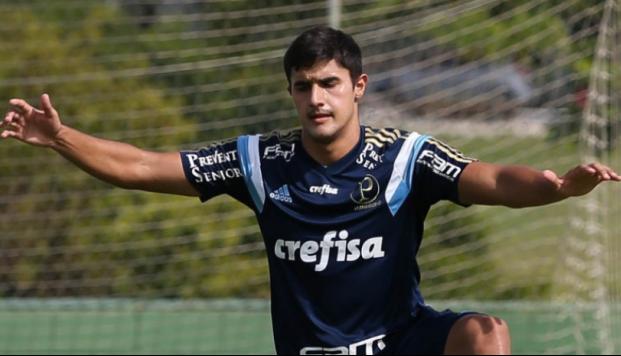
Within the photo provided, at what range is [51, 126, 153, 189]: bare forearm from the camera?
5.29 meters

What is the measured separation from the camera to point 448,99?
10.0 meters

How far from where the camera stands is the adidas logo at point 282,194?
17.5ft

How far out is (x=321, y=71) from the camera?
524 cm

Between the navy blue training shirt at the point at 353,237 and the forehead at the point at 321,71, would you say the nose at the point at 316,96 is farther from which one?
the navy blue training shirt at the point at 353,237

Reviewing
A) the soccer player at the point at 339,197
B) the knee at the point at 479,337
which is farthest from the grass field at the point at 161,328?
the knee at the point at 479,337

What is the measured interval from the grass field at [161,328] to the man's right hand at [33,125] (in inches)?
146

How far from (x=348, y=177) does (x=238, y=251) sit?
15.3ft

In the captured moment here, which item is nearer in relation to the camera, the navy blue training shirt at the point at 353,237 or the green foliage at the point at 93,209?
the navy blue training shirt at the point at 353,237

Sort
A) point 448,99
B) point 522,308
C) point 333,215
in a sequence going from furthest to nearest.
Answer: point 448,99, point 522,308, point 333,215

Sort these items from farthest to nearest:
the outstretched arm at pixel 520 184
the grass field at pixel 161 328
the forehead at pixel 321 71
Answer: the grass field at pixel 161 328 → the forehead at pixel 321 71 → the outstretched arm at pixel 520 184

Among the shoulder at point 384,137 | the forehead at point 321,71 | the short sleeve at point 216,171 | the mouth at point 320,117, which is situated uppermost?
the forehead at point 321,71

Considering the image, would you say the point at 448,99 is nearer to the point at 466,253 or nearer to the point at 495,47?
the point at 495,47

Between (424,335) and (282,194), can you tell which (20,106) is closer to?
(282,194)

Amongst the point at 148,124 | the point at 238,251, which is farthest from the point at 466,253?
the point at 148,124
